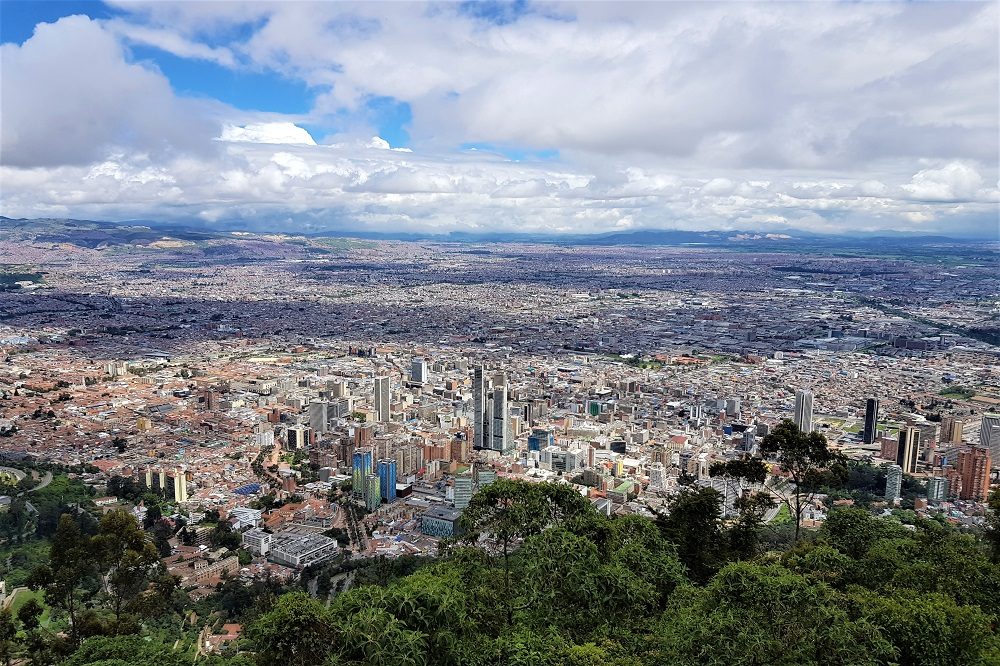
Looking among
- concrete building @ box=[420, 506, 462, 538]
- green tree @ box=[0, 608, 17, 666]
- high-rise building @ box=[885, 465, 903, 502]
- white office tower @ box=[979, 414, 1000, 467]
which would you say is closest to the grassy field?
high-rise building @ box=[885, 465, 903, 502]

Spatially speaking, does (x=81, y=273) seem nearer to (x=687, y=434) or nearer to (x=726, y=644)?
(x=687, y=434)

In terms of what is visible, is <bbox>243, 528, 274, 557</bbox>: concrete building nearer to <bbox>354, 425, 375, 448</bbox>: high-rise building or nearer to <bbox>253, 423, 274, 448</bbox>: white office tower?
<bbox>354, 425, 375, 448</bbox>: high-rise building

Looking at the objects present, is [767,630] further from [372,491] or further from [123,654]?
[372,491]

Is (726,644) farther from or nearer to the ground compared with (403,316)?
farther from the ground

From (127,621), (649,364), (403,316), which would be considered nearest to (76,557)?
(127,621)

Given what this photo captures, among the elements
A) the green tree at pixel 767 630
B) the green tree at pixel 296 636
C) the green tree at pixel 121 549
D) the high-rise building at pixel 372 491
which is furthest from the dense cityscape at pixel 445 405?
the green tree at pixel 296 636

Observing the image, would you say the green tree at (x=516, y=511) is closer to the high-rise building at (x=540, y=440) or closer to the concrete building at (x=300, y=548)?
the concrete building at (x=300, y=548)
